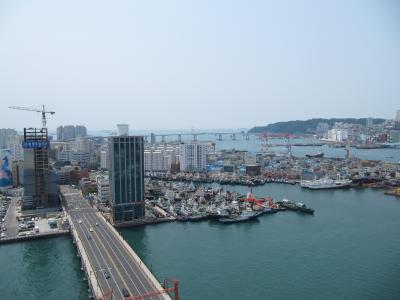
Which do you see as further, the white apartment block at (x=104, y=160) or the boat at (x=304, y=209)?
the white apartment block at (x=104, y=160)

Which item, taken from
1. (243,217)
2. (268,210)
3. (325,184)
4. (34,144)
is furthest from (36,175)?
(325,184)

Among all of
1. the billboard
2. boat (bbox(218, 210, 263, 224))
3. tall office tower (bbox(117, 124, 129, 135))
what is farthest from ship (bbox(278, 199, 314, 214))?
the billboard

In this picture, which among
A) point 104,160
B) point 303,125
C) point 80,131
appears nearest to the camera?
point 104,160

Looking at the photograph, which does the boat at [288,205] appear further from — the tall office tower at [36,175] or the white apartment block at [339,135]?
the white apartment block at [339,135]

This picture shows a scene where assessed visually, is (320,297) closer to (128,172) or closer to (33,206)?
(128,172)

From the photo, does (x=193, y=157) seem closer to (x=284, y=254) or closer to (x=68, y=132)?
(x=284, y=254)

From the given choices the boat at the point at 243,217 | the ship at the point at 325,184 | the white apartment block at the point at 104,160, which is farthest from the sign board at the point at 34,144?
the ship at the point at 325,184
